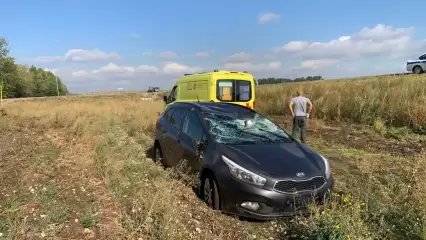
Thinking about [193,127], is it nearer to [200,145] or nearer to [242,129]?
[200,145]

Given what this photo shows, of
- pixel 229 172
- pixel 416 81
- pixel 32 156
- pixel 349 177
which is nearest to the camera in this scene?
pixel 229 172

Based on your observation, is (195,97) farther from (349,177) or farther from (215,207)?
(215,207)

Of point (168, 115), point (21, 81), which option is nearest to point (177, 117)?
point (168, 115)

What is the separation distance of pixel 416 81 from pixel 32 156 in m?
14.4

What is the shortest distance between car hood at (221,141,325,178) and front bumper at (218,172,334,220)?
9.6 inches

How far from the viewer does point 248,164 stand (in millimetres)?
4941

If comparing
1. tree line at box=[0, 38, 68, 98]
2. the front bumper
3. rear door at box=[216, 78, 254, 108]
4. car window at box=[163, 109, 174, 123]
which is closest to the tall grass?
rear door at box=[216, 78, 254, 108]

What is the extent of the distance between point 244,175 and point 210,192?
701 mm

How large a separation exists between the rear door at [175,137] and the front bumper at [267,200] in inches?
76.3

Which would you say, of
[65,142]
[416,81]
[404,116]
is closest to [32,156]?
[65,142]

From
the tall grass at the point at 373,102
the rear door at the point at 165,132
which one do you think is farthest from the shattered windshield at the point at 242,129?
the tall grass at the point at 373,102

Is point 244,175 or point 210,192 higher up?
point 244,175

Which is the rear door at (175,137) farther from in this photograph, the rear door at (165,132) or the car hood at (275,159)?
the car hood at (275,159)

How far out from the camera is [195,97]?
1316 centimetres
